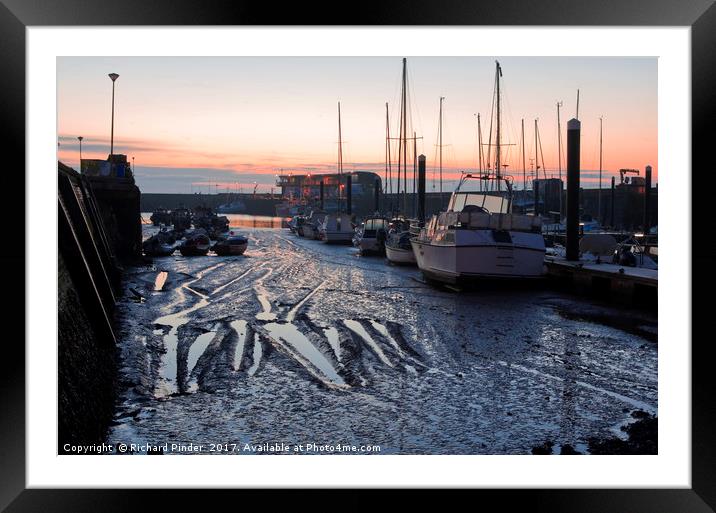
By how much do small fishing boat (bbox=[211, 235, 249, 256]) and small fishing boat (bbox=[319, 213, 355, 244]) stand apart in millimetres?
12568

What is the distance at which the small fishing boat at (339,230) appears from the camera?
50.0m

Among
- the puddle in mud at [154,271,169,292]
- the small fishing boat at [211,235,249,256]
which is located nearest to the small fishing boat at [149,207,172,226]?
the small fishing boat at [211,235,249,256]

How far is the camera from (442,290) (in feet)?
76.4

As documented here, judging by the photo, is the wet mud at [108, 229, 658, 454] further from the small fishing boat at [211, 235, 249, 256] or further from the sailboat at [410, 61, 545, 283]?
the small fishing boat at [211, 235, 249, 256]

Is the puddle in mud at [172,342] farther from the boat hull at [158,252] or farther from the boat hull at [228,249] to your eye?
the boat hull at [228,249]

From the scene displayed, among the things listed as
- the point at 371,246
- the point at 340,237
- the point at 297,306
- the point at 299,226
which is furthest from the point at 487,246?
the point at 299,226

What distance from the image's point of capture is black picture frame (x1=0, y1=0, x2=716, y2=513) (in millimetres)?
4688

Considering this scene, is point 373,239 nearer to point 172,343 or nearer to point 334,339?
point 334,339

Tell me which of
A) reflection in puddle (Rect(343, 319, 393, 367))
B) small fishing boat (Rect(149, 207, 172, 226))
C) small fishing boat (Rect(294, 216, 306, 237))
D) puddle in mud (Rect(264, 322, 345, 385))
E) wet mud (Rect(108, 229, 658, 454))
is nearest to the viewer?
wet mud (Rect(108, 229, 658, 454))

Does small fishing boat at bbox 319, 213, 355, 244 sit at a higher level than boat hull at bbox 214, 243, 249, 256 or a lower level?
higher
